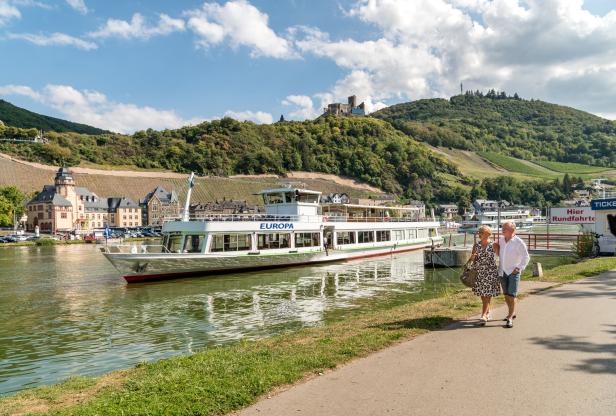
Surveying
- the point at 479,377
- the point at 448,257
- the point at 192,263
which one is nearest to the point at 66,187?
the point at 192,263

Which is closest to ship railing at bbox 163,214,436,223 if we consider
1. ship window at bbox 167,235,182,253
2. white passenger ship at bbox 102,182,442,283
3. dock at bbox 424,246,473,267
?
white passenger ship at bbox 102,182,442,283

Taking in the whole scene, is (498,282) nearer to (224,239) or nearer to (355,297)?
(355,297)

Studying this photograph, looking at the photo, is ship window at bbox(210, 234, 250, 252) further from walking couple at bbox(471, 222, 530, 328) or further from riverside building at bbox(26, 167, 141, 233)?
riverside building at bbox(26, 167, 141, 233)

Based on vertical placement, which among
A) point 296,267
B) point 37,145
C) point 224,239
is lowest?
point 296,267

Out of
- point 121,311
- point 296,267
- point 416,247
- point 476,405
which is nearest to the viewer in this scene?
point 476,405

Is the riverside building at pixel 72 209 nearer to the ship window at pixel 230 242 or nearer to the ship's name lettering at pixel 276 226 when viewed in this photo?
the ship's name lettering at pixel 276 226

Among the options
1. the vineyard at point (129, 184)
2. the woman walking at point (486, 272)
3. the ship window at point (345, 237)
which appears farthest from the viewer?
the vineyard at point (129, 184)

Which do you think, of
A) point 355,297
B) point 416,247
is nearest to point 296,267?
point 355,297

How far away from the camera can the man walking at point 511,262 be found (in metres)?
9.25

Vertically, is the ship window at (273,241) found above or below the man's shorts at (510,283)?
below

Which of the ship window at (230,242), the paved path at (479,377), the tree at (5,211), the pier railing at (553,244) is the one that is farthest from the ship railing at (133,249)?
the tree at (5,211)

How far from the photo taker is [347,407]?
569 centimetres

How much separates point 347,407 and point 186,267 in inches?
942

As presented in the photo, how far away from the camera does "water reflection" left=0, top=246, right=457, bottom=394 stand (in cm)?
1248
